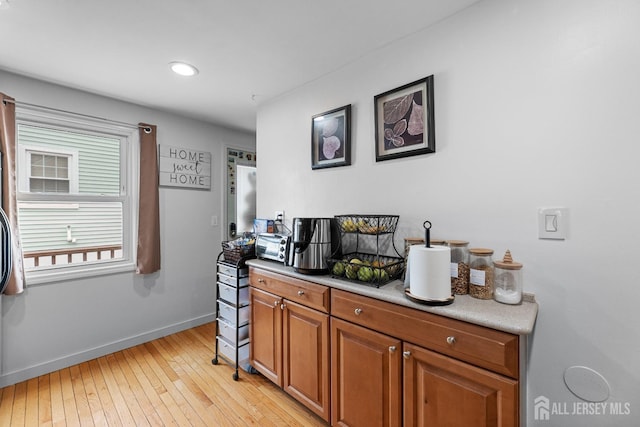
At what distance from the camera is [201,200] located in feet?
10.6

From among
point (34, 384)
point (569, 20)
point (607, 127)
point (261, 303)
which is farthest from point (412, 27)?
point (34, 384)

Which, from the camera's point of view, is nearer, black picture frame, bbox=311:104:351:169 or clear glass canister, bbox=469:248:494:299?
clear glass canister, bbox=469:248:494:299

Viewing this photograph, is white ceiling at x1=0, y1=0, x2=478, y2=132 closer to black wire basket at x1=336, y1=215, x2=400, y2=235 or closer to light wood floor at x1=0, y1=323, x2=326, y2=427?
black wire basket at x1=336, y1=215, x2=400, y2=235

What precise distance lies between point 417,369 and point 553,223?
34.1 inches

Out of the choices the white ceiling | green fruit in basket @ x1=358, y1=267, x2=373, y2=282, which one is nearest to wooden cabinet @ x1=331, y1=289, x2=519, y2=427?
green fruit in basket @ x1=358, y1=267, x2=373, y2=282

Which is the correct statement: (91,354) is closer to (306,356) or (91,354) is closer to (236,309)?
(236,309)

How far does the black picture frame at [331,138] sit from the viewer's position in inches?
77.5

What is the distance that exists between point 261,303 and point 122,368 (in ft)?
4.64

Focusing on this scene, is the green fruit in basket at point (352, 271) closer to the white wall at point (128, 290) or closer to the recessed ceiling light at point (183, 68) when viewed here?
the recessed ceiling light at point (183, 68)

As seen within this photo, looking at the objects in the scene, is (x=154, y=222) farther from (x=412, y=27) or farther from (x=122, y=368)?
Answer: (x=412, y=27)

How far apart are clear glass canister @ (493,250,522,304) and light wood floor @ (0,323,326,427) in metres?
1.33

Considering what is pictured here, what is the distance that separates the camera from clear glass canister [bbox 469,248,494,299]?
1.24m

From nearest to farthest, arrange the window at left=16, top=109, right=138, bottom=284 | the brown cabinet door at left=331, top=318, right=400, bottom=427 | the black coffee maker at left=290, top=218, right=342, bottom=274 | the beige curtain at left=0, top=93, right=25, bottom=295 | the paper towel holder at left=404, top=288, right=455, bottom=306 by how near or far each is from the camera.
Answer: the paper towel holder at left=404, top=288, right=455, bottom=306, the brown cabinet door at left=331, top=318, right=400, bottom=427, the black coffee maker at left=290, top=218, right=342, bottom=274, the beige curtain at left=0, top=93, right=25, bottom=295, the window at left=16, top=109, right=138, bottom=284

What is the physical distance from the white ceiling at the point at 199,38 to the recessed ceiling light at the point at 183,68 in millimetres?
51
